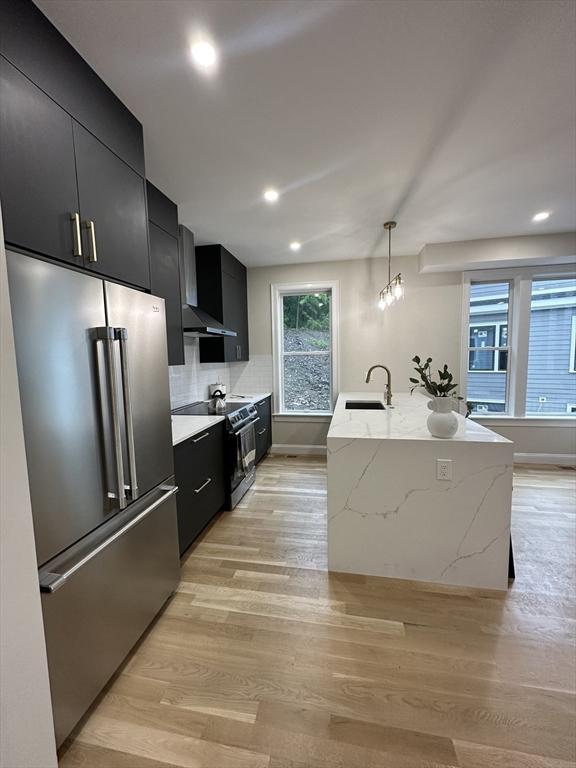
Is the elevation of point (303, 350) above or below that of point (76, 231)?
below

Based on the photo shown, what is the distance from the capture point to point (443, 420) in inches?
77.4

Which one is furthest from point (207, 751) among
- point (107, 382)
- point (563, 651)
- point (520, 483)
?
point (520, 483)

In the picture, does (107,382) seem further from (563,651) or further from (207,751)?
(563,651)

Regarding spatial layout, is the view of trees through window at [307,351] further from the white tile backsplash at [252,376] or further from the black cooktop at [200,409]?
the black cooktop at [200,409]

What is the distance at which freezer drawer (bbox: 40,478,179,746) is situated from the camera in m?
1.14

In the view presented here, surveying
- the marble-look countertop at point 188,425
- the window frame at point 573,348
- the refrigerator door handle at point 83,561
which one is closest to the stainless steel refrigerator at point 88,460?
the refrigerator door handle at point 83,561

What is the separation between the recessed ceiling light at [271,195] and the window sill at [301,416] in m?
2.84

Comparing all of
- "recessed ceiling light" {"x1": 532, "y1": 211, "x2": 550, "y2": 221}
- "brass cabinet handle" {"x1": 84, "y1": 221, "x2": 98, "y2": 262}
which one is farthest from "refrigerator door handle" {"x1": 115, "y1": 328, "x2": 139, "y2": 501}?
"recessed ceiling light" {"x1": 532, "y1": 211, "x2": 550, "y2": 221}

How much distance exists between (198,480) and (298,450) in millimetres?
2441

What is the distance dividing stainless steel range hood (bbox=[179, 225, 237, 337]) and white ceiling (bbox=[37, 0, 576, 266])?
0.42 metres

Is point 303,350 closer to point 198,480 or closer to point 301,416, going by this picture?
point 301,416

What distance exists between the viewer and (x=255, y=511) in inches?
120

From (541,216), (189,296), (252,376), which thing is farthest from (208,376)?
(541,216)

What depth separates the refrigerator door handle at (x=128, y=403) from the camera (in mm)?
1417
